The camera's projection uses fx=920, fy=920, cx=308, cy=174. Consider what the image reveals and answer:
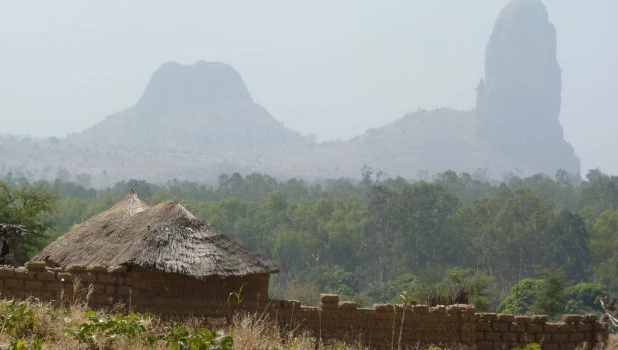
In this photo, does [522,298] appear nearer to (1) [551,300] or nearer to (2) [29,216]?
(1) [551,300]

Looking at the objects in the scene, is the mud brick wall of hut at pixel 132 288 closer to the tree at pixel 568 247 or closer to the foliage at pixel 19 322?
the foliage at pixel 19 322

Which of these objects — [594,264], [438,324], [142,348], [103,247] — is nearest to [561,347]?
[438,324]

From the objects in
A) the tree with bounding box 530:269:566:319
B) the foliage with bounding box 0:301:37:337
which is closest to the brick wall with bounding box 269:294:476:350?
the foliage with bounding box 0:301:37:337

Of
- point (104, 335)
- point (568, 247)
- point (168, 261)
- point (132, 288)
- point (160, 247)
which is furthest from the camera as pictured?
point (568, 247)

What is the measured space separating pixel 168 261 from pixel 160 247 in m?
0.50

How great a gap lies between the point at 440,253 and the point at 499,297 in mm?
15233

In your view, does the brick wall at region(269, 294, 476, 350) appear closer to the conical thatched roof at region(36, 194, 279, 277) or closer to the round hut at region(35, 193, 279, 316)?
the round hut at region(35, 193, 279, 316)

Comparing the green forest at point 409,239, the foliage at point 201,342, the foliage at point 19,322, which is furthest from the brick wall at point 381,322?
the green forest at point 409,239

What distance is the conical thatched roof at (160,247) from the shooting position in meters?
13.9

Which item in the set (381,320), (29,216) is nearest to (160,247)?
(381,320)

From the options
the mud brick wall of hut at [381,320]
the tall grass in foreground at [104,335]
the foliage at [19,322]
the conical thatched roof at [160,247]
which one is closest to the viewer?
the tall grass in foreground at [104,335]

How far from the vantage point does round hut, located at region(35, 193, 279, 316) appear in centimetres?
1301

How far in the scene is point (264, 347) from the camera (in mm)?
6699

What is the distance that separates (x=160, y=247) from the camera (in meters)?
14.2
